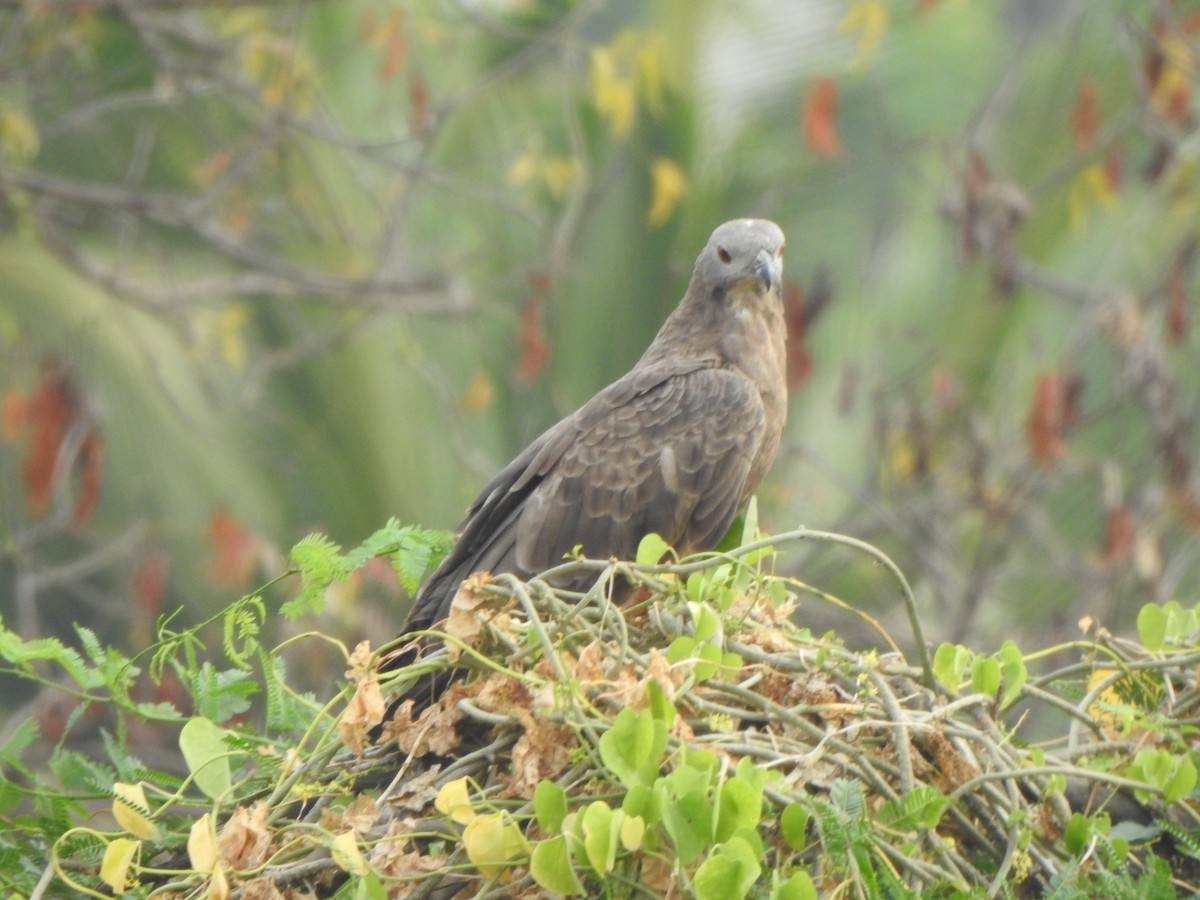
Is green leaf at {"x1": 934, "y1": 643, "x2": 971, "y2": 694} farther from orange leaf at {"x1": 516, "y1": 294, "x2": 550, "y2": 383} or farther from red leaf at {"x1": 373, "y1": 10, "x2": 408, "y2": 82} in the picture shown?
red leaf at {"x1": 373, "y1": 10, "x2": 408, "y2": 82}

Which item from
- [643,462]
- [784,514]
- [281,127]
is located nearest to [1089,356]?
[784,514]

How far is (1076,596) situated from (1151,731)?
617 centimetres

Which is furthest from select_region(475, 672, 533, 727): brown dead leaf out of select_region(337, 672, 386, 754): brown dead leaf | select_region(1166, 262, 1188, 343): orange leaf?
select_region(1166, 262, 1188, 343): orange leaf

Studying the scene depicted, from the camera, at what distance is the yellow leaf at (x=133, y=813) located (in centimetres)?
188

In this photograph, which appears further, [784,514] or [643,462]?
[784,514]

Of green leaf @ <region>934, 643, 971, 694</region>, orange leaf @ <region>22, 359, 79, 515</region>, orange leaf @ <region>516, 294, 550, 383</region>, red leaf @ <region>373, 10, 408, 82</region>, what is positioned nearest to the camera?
green leaf @ <region>934, 643, 971, 694</region>

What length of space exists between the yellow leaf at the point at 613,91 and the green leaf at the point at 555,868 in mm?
5288

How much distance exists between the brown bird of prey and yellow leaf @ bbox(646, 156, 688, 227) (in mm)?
3392

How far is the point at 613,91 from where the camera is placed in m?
6.55

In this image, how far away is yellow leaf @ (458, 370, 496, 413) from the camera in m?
7.34

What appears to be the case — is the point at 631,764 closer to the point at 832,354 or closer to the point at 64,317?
the point at 64,317

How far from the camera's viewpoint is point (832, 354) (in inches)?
324

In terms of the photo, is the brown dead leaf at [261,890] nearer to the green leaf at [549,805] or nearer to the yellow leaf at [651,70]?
the green leaf at [549,805]

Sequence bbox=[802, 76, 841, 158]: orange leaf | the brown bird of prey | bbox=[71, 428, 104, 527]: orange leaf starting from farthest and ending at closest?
1. bbox=[802, 76, 841, 158]: orange leaf
2. bbox=[71, 428, 104, 527]: orange leaf
3. the brown bird of prey
